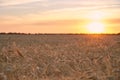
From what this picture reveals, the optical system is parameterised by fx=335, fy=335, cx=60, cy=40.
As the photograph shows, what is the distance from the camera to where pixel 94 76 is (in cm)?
918

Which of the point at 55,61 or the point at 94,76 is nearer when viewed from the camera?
the point at 94,76

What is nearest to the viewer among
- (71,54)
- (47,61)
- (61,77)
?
(61,77)

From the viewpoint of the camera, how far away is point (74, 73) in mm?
10172

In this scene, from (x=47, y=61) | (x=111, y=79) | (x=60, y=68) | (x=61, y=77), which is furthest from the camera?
(x=47, y=61)

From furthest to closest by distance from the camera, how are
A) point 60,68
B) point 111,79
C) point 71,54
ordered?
point 71,54
point 60,68
point 111,79

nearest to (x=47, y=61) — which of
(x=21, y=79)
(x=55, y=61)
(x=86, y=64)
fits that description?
(x=55, y=61)

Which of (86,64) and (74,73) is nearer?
(74,73)

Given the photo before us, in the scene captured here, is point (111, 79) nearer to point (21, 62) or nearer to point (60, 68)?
point (60, 68)

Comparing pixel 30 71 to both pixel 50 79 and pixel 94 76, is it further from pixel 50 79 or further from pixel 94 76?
pixel 94 76

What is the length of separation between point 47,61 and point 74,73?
151cm

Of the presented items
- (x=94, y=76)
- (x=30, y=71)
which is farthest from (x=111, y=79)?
(x=30, y=71)

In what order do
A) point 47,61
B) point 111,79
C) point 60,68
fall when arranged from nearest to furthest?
1. point 111,79
2. point 60,68
3. point 47,61

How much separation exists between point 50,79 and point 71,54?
3.53 metres

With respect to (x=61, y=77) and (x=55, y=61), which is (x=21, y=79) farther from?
(x=55, y=61)
